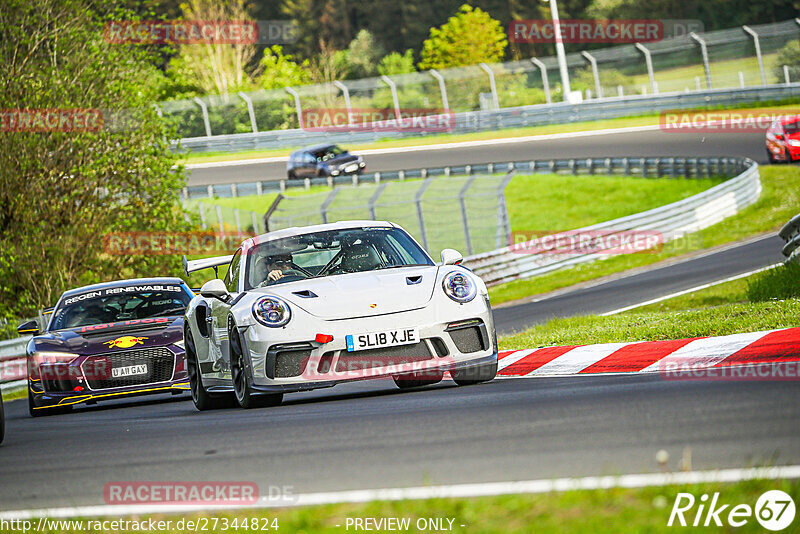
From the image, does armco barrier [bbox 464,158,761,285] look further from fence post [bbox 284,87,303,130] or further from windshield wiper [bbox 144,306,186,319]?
fence post [bbox 284,87,303,130]

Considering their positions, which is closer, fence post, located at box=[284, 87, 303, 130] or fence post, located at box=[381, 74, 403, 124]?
fence post, located at box=[381, 74, 403, 124]

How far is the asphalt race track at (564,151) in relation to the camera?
36041 mm

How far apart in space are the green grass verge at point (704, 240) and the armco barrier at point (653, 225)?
20 centimetres

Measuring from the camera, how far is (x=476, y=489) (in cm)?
414

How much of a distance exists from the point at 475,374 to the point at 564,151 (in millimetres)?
32520

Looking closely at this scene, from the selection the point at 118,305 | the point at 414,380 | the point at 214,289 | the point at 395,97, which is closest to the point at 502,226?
the point at 118,305

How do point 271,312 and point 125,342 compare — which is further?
point 125,342

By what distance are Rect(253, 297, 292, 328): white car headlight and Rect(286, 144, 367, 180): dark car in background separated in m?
35.1

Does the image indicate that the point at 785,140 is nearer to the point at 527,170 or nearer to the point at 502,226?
the point at 527,170

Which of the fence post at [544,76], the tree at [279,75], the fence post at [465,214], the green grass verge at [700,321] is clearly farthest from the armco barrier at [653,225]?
the tree at [279,75]

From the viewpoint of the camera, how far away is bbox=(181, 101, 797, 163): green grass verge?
43094mm

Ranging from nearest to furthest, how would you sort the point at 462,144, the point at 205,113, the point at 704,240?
the point at 704,240 < the point at 462,144 < the point at 205,113

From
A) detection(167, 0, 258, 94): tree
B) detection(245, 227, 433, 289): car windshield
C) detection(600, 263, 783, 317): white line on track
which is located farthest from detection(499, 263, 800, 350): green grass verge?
detection(167, 0, 258, 94): tree

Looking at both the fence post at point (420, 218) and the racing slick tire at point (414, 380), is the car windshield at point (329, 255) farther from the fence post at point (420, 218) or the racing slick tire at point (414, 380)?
the fence post at point (420, 218)
